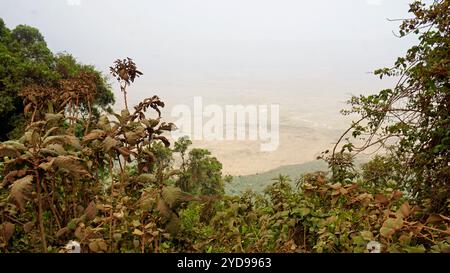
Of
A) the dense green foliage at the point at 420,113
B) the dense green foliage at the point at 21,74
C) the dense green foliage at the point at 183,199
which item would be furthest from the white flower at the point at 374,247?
the dense green foliage at the point at 21,74

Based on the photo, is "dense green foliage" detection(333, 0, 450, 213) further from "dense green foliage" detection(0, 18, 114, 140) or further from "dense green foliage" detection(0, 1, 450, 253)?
"dense green foliage" detection(0, 18, 114, 140)

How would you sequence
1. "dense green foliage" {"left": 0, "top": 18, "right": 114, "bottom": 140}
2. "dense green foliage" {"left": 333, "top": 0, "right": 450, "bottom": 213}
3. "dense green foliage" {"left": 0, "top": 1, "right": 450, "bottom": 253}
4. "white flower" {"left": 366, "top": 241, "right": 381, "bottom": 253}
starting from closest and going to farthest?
"white flower" {"left": 366, "top": 241, "right": 381, "bottom": 253} → "dense green foliage" {"left": 0, "top": 1, "right": 450, "bottom": 253} → "dense green foliage" {"left": 333, "top": 0, "right": 450, "bottom": 213} → "dense green foliage" {"left": 0, "top": 18, "right": 114, "bottom": 140}

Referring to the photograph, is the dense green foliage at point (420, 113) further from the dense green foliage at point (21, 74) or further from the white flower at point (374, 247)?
the dense green foliage at point (21, 74)

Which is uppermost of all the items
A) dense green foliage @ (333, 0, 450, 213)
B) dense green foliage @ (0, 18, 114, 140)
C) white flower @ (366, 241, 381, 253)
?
dense green foliage @ (0, 18, 114, 140)

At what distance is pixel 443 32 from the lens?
3.23 meters

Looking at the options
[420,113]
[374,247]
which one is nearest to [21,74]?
[420,113]

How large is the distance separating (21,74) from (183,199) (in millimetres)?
18606

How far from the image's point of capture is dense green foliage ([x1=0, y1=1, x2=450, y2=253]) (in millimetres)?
2084

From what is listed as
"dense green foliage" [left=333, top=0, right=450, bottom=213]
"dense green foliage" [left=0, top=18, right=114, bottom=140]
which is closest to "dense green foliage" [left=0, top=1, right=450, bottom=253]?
"dense green foliage" [left=333, top=0, right=450, bottom=213]

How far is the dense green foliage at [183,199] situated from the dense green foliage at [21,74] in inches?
461

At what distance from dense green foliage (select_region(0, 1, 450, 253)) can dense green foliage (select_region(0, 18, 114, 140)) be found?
11717mm
